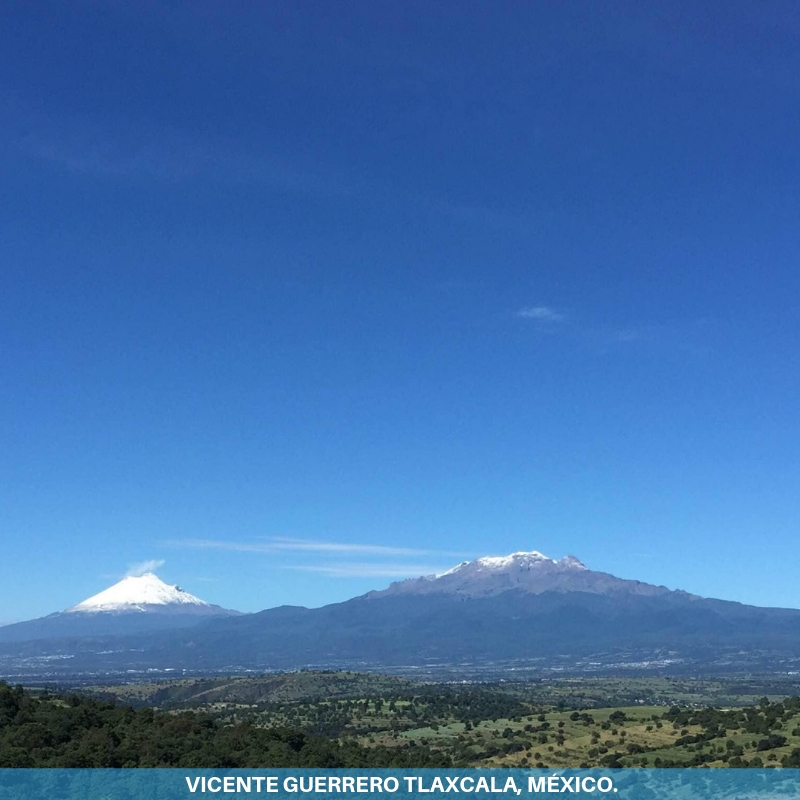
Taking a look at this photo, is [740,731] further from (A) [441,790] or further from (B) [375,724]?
(B) [375,724]

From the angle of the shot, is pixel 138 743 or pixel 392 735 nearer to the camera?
pixel 138 743

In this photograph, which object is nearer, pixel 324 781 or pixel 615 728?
pixel 324 781

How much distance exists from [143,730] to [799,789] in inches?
1719

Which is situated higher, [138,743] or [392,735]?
[138,743]

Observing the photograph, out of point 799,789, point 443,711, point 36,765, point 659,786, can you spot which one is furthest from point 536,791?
point 443,711

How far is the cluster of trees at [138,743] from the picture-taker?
5250 centimetres

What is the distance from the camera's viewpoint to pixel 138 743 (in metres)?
56.6

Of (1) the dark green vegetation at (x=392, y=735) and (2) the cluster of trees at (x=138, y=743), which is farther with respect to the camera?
(1) the dark green vegetation at (x=392, y=735)

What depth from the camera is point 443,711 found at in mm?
148500

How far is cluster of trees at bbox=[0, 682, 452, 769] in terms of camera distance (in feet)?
172

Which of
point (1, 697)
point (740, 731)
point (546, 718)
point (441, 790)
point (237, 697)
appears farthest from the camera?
point (237, 697)

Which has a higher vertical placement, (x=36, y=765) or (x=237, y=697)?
(x=36, y=765)

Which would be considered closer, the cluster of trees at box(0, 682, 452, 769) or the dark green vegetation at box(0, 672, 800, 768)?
the cluster of trees at box(0, 682, 452, 769)

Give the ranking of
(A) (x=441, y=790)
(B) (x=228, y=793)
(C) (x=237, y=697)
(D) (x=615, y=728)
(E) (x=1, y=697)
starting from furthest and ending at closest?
(C) (x=237, y=697) < (D) (x=615, y=728) < (E) (x=1, y=697) < (A) (x=441, y=790) < (B) (x=228, y=793)
